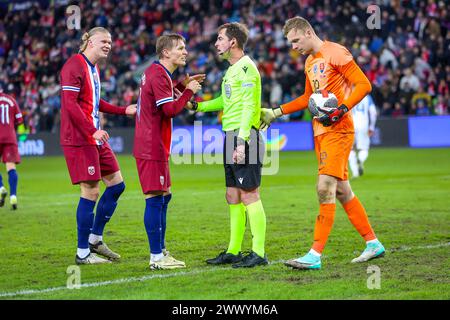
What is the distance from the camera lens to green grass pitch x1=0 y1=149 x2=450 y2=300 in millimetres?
6449

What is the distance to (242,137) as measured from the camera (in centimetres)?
746

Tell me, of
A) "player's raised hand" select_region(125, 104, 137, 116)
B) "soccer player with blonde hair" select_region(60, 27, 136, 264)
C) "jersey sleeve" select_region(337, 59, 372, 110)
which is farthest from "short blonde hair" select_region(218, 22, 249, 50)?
"player's raised hand" select_region(125, 104, 137, 116)

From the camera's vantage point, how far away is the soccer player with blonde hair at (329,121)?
7406mm

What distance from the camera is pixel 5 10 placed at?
40.5m

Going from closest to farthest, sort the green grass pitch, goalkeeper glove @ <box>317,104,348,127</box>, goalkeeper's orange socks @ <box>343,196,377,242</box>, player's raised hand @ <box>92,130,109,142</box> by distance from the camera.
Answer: the green grass pitch
goalkeeper glove @ <box>317,104,348,127</box>
player's raised hand @ <box>92,130,109,142</box>
goalkeeper's orange socks @ <box>343,196,377,242</box>

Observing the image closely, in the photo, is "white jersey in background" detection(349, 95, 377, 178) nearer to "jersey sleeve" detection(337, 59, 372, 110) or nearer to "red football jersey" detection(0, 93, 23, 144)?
"red football jersey" detection(0, 93, 23, 144)

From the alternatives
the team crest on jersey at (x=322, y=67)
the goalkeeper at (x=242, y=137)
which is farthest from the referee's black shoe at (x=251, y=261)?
the team crest on jersey at (x=322, y=67)

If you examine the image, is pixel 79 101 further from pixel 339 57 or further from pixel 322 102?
pixel 339 57

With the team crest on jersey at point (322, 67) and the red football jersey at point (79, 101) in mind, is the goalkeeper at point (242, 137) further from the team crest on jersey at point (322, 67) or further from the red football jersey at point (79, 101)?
the red football jersey at point (79, 101)

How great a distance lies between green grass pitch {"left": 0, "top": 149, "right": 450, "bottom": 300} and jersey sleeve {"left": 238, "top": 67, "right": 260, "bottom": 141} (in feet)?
4.40

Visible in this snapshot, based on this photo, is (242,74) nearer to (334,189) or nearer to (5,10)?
(334,189)

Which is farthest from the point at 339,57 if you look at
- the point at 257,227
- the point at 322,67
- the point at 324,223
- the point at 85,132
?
the point at 85,132

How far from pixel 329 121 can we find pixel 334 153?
0.30 metres

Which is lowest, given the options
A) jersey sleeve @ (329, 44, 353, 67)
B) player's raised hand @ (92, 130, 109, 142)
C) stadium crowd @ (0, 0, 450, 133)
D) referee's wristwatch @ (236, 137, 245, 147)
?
referee's wristwatch @ (236, 137, 245, 147)
